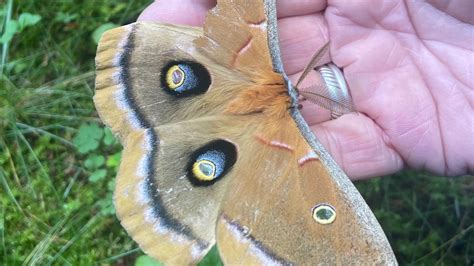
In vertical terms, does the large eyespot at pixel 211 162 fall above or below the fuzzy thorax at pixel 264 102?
below

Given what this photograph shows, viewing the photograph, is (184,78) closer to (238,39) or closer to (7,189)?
(238,39)

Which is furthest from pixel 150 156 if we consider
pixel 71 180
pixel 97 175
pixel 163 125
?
pixel 71 180

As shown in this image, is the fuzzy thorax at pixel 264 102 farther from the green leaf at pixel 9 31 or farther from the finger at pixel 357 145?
the green leaf at pixel 9 31

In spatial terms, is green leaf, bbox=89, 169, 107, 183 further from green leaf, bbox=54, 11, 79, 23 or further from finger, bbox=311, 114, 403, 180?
finger, bbox=311, 114, 403, 180

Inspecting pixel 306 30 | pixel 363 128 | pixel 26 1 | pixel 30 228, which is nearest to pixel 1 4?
pixel 26 1

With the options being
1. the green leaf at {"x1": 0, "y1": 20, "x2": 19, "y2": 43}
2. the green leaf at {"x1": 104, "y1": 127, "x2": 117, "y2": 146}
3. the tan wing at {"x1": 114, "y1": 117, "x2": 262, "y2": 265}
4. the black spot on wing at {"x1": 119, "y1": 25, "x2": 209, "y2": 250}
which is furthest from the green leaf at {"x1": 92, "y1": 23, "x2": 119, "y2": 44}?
the tan wing at {"x1": 114, "y1": 117, "x2": 262, "y2": 265}

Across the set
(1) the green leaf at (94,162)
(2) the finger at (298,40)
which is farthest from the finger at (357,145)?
(1) the green leaf at (94,162)
